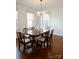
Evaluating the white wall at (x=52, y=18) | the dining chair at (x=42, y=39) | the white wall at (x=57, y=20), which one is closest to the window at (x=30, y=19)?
the white wall at (x=52, y=18)

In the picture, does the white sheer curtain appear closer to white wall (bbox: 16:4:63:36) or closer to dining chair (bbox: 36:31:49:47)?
white wall (bbox: 16:4:63:36)

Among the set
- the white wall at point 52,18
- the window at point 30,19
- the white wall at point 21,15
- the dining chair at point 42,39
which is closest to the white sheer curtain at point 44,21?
the white wall at point 52,18

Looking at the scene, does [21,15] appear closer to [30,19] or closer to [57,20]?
[30,19]

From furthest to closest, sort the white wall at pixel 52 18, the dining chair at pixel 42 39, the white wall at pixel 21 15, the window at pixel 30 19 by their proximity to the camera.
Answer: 1. the window at pixel 30 19
2. the white wall at pixel 52 18
3. the white wall at pixel 21 15
4. the dining chair at pixel 42 39

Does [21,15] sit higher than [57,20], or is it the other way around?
[21,15]

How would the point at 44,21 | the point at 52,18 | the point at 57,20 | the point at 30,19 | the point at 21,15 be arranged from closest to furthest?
the point at 21,15 → the point at 30,19 → the point at 57,20 → the point at 52,18 → the point at 44,21

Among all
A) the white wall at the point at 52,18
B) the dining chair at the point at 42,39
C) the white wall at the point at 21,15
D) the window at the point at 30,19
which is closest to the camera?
the dining chair at the point at 42,39

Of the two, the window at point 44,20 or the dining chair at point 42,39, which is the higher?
the window at point 44,20

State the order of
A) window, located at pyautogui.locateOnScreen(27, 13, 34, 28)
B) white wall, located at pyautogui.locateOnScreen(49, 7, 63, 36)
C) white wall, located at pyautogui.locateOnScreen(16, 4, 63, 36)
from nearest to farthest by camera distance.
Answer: white wall, located at pyautogui.locateOnScreen(16, 4, 63, 36), window, located at pyautogui.locateOnScreen(27, 13, 34, 28), white wall, located at pyautogui.locateOnScreen(49, 7, 63, 36)

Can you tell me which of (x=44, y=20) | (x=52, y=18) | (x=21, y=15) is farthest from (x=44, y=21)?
(x=21, y=15)

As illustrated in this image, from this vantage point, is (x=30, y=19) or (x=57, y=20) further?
(x=57, y=20)

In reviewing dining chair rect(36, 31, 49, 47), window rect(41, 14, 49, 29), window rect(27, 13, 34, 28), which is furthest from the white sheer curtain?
dining chair rect(36, 31, 49, 47)

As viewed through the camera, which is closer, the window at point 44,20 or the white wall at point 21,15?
the white wall at point 21,15

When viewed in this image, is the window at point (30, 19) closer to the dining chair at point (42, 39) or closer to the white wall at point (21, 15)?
the white wall at point (21, 15)
